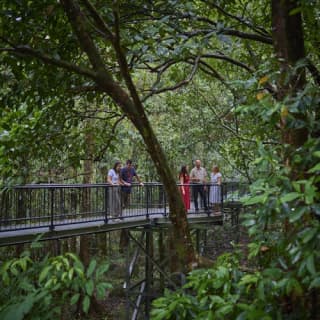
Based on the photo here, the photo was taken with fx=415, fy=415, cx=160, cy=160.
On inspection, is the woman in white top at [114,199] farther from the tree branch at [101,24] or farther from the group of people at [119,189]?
the tree branch at [101,24]

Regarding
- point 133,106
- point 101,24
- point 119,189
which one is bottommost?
point 119,189

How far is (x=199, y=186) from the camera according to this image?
1495 cm

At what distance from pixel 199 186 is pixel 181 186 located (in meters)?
1.39

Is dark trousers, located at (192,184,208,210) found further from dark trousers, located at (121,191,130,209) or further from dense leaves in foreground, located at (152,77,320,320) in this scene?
dense leaves in foreground, located at (152,77,320,320)

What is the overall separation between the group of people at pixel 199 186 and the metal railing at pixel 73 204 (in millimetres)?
919

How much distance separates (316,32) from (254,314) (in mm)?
3413

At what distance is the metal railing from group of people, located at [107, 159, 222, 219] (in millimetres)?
29

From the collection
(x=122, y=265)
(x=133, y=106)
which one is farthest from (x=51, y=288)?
(x=122, y=265)

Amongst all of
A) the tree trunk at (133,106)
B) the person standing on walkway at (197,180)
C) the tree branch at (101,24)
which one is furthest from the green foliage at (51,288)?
the person standing on walkway at (197,180)

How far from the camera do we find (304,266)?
67.1 inches

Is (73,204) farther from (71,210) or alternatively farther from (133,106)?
(133,106)

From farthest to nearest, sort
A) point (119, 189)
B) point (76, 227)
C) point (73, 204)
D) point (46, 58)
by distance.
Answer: point (119, 189), point (73, 204), point (76, 227), point (46, 58)

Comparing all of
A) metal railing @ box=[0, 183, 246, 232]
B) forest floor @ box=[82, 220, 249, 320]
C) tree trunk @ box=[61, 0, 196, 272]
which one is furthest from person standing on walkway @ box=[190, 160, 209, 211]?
tree trunk @ box=[61, 0, 196, 272]

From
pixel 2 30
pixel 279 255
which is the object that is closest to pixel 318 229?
pixel 279 255
